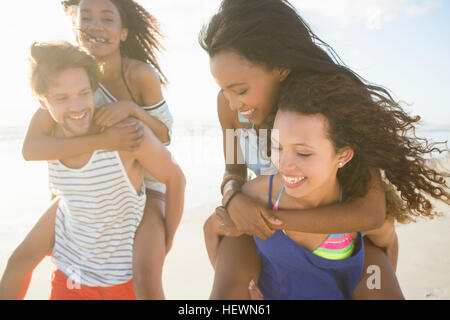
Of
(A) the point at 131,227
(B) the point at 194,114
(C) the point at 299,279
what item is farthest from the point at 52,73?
(B) the point at 194,114

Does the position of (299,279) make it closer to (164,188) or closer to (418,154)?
(418,154)

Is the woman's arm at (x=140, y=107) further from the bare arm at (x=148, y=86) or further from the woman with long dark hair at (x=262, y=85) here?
the woman with long dark hair at (x=262, y=85)

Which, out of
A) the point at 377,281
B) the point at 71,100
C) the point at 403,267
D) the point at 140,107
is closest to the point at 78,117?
the point at 71,100

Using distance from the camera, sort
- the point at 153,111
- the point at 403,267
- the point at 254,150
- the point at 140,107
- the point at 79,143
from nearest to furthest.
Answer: the point at 79,143 → the point at 254,150 → the point at 140,107 → the point at 153,111 → the point at 403,267

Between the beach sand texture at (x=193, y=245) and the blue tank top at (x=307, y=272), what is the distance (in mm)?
1784

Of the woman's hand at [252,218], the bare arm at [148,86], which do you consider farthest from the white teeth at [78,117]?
the woman's hand at [252,218]

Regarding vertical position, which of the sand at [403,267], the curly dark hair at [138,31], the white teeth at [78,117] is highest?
the curly dark hair at [138,31]

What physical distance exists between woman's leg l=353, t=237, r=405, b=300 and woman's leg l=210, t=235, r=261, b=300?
510 millimetres

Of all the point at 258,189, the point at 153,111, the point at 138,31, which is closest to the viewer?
the point at 258,189

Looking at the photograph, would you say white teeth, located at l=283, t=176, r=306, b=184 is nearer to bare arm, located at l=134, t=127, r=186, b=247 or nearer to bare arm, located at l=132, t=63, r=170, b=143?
bare arm, located at l=134, t=127, r=186, b=247

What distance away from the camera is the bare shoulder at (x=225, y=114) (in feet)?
7.63

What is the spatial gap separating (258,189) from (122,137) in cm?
85

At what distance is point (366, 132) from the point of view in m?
1.63

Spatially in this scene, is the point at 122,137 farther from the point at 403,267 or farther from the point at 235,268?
the point at 403,267
